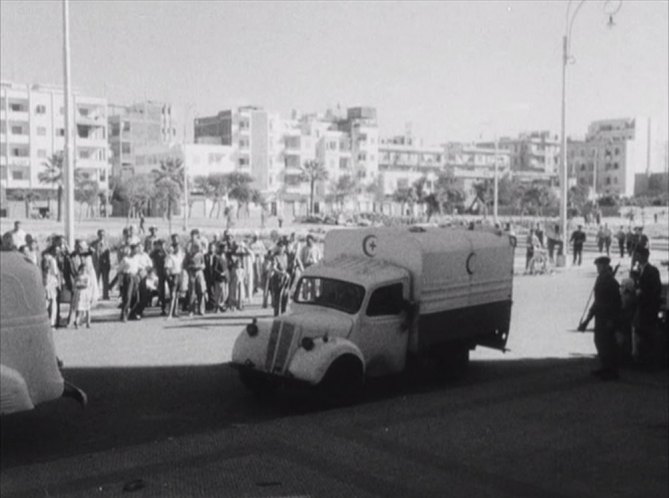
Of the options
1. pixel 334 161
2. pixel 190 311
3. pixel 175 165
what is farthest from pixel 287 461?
pixel 334 161

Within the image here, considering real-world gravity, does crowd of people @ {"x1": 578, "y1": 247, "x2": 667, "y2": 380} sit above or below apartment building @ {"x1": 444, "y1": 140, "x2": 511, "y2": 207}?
below

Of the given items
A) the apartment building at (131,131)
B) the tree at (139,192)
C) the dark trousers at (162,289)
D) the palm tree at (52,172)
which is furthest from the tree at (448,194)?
the dark trousers at (162,289)

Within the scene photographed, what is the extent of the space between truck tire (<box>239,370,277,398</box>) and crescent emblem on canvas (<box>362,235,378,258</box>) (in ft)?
8.20

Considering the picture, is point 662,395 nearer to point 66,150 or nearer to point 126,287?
point 126,287

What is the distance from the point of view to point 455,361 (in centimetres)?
1337

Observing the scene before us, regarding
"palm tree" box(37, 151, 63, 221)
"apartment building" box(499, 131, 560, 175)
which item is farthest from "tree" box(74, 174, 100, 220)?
"apartment building" box(499, 131, 560, 175)

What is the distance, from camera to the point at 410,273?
40.8 ft

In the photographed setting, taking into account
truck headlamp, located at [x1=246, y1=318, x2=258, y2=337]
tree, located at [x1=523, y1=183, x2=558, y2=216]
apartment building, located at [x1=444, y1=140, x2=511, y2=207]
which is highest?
apartment building, located at [x1=444, y1=140, x2=511, y2=207]

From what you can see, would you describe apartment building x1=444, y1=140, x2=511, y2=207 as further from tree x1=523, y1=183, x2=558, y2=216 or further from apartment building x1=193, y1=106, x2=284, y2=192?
apartment building x1=193, y1=106, x2=284, y2=192

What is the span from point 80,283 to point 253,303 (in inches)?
247

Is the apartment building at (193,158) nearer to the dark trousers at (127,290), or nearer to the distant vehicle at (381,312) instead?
the dark trousers at (127,290)

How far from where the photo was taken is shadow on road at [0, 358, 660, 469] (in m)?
9.69

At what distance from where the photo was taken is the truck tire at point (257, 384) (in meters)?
11.7

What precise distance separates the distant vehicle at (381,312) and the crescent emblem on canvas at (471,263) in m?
0.02
